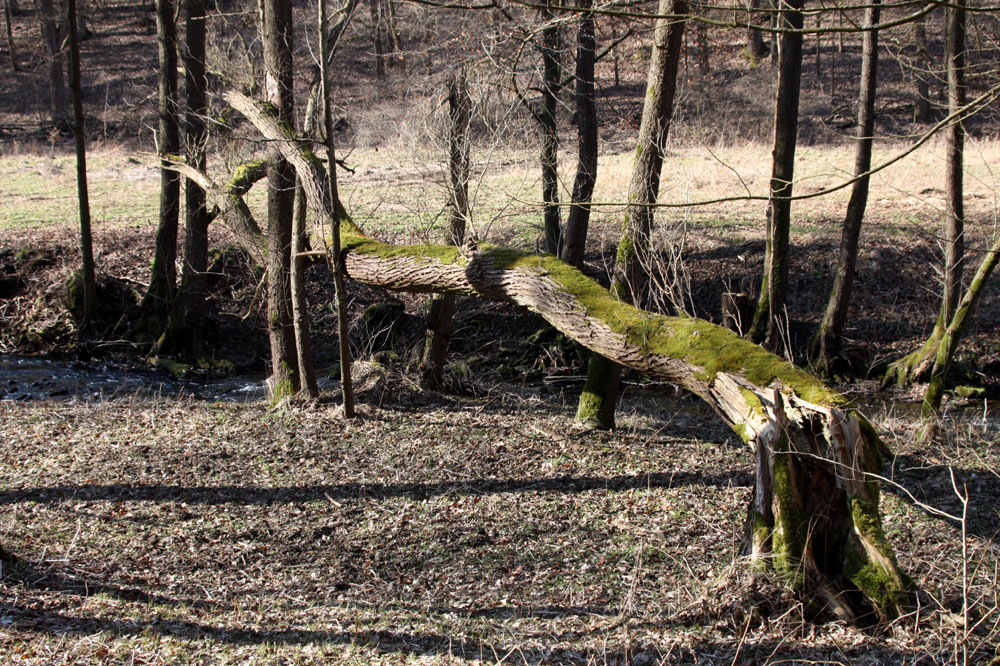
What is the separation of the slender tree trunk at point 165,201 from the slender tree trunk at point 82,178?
3.21 ft

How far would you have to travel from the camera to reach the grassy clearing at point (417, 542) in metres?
5.14

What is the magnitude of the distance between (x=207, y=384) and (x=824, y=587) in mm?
11566

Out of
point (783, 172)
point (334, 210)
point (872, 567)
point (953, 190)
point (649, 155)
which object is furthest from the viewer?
point (783, 172)

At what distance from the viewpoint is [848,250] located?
14.5 metres

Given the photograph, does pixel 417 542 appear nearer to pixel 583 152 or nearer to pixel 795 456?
pixel 795 456

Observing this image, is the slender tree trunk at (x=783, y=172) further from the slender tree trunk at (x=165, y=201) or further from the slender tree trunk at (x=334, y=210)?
the slender tree trunk at (x=165, y=201)

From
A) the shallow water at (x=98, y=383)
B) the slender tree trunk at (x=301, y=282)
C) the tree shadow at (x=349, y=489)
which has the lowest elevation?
the shallow water at (x=98, y=383)

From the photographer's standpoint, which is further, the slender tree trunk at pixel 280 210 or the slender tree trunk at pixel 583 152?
the slender tree trunk at pixel 583 152

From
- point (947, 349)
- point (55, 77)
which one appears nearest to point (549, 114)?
point (947, 349)

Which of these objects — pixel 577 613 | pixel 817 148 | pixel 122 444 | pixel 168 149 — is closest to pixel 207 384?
pixel 168 149

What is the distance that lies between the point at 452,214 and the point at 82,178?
332 inches

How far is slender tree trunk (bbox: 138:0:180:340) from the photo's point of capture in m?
14.2

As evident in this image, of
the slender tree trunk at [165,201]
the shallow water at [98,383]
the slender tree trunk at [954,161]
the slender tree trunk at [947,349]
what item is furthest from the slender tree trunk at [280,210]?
the slender tree trunk at [954,161]

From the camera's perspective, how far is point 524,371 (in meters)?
15.1
